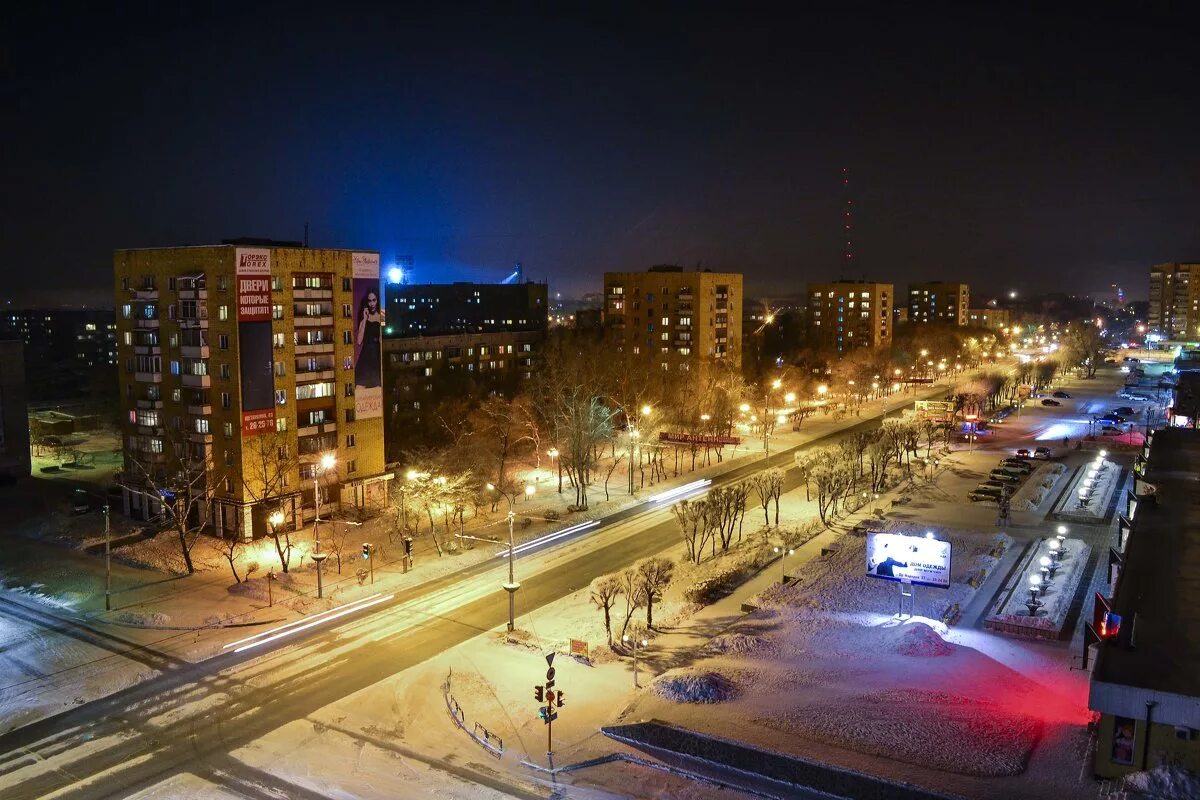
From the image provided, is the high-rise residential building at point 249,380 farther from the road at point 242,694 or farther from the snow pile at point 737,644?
the snow pile at point 737,644

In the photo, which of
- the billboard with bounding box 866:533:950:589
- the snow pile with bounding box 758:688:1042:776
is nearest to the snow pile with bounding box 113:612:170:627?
the snow pile with bounding box 758:688:1042:776

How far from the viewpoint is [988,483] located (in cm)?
5281

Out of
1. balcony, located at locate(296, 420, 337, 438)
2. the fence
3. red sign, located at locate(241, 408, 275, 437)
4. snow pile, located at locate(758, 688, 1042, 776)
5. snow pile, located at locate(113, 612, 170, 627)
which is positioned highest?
red sign, located at locate(241, 408, 275, 437)

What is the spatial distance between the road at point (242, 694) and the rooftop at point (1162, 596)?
1776 cm

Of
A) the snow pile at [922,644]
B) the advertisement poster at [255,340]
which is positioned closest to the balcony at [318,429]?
the advertisement poster at [255,340]

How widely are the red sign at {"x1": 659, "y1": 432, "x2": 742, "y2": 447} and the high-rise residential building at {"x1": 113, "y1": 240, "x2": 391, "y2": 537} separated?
73.2ft

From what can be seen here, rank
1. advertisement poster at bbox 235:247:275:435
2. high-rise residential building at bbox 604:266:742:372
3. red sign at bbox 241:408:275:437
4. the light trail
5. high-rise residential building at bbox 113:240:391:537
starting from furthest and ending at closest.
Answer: high-rise residential building at bbox 604:266:742:372
high-rise residential building at bbox 113:240:391:537
red sign at bbox 241:408:275:437
advertisement poster at bbox 235:247:275:435
the light trail

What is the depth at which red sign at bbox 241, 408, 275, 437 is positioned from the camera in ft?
136

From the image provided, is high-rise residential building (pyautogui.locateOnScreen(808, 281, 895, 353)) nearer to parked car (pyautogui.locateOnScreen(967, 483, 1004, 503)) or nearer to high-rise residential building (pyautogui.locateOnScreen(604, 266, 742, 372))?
high-rise residential building (pyautogui.locateOnScreen(604, 266, 742, 372))

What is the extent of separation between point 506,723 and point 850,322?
129125 millimetres

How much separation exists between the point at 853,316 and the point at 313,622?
4907 inches

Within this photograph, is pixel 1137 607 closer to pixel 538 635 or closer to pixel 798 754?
pixel 798 754

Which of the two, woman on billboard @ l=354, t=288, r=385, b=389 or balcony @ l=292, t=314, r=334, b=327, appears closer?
balcony @ l=292, t=314, r=334, b=327

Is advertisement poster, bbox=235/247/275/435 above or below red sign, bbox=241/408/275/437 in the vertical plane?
above
